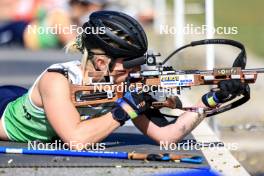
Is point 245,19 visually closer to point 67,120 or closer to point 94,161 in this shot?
point 67,120

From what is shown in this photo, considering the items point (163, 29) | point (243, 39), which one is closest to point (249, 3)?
point (243, 39)

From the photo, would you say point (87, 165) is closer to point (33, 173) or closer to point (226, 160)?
point (33, 173)

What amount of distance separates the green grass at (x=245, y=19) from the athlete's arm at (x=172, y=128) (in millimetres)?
13531

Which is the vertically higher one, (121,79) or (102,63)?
(102,63)

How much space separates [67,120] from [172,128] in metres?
0.75

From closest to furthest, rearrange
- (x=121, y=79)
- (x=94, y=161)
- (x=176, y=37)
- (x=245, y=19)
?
1. (x=94, y=161)
2. (x=121, y=79)
3. (x=176, y=37)
4. (x=245, y=19)

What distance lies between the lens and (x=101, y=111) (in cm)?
700

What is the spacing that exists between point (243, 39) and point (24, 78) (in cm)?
1059

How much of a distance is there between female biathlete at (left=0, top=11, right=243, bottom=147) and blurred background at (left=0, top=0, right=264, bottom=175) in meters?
1.75

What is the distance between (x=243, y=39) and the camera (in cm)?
2395

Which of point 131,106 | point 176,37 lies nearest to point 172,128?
point 131,106

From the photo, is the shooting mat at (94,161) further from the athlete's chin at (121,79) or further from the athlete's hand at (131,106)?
the athlete's chin at (121,79)

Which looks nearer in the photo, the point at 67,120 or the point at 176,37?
the point at 67,120

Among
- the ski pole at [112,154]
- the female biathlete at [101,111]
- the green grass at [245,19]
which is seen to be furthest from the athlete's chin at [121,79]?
the green grass at [245,19]
